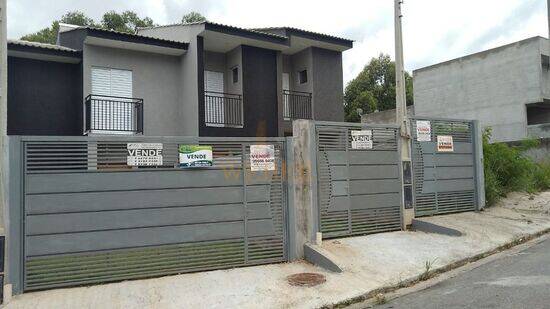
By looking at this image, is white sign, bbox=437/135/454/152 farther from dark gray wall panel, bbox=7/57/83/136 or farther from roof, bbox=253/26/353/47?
dark gray wall panel, bbox=7/57/83/136

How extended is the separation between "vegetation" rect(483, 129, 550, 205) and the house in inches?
263

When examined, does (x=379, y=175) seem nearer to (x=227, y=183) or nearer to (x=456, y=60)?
(x=227, y=183)

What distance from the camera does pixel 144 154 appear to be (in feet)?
22.9

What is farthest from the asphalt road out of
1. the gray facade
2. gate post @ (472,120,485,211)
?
the gray facade

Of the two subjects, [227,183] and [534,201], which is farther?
[534,201]

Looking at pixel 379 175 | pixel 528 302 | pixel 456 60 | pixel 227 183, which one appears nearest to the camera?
pixel 528 302

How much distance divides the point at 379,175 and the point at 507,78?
78.9 feet

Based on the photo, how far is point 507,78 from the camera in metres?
29.6

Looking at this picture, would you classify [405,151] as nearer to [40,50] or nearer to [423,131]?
[423,131]

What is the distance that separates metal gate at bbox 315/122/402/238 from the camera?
8.73 m

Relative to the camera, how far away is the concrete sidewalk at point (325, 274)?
5.96 m

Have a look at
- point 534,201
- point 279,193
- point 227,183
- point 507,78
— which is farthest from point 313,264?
point 507,78

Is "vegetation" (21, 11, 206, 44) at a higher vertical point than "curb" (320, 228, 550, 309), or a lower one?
higher

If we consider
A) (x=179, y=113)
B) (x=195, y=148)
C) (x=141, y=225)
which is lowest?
(x=141, y=225)
